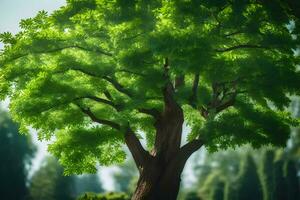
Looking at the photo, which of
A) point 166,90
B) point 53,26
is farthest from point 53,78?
point 166,90

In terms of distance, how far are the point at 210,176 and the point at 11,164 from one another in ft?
81.3

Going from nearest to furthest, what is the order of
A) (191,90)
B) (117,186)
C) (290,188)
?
(191,90) < (290,188) < (117,186)

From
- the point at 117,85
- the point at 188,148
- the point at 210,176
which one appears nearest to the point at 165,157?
the point at 188,148

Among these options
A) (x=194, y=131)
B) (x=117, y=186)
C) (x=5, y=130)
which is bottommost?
(x=194, y=131)

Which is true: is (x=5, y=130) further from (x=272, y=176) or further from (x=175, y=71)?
(x=175, y=71)

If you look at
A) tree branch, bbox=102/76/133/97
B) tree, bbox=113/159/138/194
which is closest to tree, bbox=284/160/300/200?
tree branch, bbox=102/76/133/97

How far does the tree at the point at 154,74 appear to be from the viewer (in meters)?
10.4

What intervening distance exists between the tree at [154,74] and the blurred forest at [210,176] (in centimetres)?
914

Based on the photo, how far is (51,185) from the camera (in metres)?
46.9

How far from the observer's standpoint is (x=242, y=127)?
426 inches

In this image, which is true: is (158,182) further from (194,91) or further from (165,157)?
(194,91)

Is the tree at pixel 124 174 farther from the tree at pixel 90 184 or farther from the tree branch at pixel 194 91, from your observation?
the tree branch at pixel 194 91

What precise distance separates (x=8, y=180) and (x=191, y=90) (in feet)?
131

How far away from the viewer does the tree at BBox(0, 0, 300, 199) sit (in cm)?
1040
